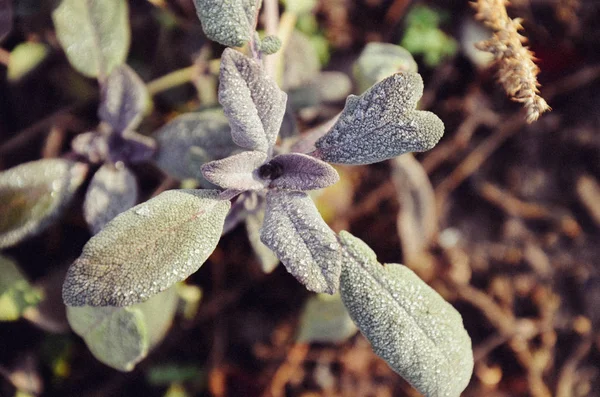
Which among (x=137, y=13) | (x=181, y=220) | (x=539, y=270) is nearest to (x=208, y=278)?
(x=181, y=220)

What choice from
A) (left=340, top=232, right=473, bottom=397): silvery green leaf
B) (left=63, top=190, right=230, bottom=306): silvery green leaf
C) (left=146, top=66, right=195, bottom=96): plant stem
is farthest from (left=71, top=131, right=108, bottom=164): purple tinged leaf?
(left=340, top=232, right=473, bottom=397): silvery green leaf

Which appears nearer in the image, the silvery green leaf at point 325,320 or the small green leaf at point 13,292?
the small green leaf at point 13,292

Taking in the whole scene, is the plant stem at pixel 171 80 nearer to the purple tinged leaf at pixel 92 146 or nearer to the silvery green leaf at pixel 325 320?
the purple tinged leaf at pixel 92 146

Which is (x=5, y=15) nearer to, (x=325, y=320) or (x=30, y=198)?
(x=30, y=198)

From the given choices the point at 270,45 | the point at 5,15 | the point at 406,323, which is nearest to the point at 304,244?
the point at 406,323

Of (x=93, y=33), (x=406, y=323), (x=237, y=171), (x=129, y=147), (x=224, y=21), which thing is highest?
(x=224, y=21)

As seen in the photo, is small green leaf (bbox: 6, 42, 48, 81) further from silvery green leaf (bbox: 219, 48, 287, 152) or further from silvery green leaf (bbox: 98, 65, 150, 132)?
silvery green leaf (bbox: 219, 48, 287, 152)

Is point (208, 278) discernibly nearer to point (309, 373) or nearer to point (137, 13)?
point (309, 373)

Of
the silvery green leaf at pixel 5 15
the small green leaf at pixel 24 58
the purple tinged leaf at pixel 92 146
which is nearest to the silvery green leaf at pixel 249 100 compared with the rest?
the purple tinged leaf at pixel 92 146
